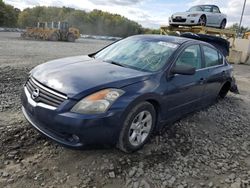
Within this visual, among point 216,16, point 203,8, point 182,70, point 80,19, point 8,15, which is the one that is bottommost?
point 182,70

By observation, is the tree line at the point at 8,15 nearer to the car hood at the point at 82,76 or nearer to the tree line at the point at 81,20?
the tree line at the point at 81,20

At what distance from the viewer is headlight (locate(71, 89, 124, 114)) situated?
2.77 m

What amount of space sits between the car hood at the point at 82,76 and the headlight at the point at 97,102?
2.8 inches

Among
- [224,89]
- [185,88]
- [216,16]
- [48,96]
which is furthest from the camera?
[216,16]

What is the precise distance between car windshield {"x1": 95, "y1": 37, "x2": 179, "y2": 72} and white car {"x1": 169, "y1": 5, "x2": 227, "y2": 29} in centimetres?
999

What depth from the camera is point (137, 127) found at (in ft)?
10.9

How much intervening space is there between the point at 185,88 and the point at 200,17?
10.6m

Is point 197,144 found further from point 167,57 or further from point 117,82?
point 117,82

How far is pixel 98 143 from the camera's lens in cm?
290

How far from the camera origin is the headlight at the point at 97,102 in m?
2.77

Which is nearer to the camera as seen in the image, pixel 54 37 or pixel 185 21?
pixel 185 21

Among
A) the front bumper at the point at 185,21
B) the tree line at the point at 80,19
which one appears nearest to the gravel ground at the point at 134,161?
the front bumper at the point at 185,21

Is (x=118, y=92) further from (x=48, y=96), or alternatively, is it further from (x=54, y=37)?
(x=54, y=37)

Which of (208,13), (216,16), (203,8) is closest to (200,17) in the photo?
(208,13)
